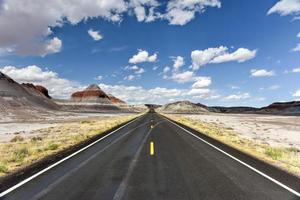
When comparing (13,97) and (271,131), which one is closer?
(271,131)

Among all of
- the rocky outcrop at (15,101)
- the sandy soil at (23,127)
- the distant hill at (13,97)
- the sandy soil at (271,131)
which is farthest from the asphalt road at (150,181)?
the distant hill at (13,97)

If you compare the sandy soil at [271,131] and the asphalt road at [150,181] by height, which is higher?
the sandy soil at [271,131]

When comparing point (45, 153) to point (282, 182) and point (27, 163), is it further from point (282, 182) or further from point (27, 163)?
point (282, 182)

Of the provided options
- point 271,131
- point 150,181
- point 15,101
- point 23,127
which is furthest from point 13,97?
point 150,181

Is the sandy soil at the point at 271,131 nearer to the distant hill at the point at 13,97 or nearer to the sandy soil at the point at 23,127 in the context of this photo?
the sandy soil at the point at 23,127

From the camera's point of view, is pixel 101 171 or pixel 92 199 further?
→ pixel 101 171

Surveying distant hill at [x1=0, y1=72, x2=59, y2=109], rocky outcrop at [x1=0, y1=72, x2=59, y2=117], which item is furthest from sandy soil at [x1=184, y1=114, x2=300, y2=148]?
distant hill at [x1=0, y1=72, x2=59, y2=109]

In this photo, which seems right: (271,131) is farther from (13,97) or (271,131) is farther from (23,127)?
(13,97)

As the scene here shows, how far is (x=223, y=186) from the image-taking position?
25.9 ft

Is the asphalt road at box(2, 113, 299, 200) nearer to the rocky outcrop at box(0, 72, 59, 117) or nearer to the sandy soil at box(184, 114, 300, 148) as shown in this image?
the sandy soil at box(184, 114, 300, 148)

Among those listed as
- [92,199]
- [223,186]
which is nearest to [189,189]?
[223,186]

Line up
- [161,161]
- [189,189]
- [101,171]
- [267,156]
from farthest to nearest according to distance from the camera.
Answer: [267,156], [161,161], [101,171], [189,189]

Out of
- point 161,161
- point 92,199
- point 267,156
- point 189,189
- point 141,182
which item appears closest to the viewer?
point 92,199

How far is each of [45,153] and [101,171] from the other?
5.63 m
